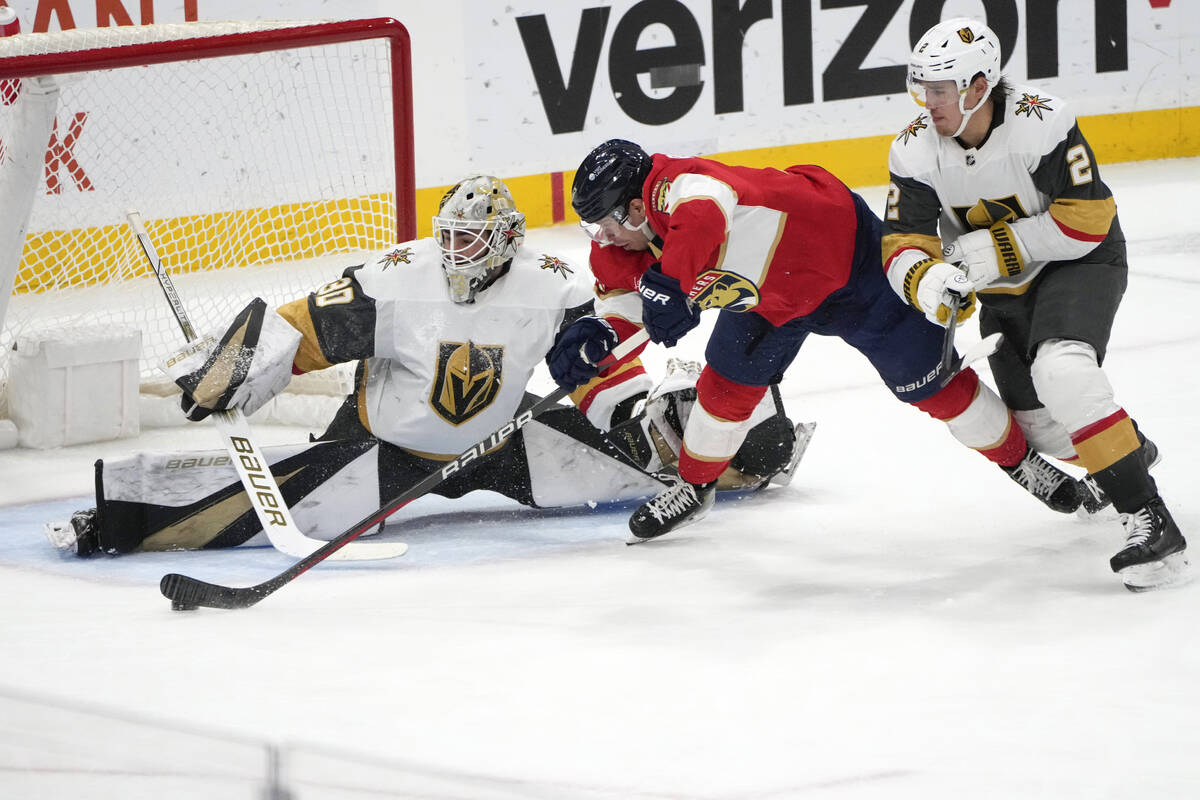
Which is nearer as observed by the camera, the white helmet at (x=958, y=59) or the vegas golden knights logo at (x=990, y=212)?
the white helmet at (x=958, y=59)

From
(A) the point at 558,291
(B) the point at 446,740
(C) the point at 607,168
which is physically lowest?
(B) the point at 446,740

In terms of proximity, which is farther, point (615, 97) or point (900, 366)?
point (615, 97)

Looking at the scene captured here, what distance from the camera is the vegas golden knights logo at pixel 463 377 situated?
120 inches

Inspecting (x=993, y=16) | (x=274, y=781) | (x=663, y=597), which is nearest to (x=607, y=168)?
(x=663, y=597)

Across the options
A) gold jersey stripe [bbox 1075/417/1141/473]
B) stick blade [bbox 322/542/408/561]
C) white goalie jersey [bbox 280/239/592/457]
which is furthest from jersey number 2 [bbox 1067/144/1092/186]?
stick blade [bbox 322/542/408/561]

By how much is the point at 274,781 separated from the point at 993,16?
6188 mm

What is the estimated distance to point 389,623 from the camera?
246 cm

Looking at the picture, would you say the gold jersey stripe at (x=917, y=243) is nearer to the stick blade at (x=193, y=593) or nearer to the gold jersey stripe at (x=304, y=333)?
the gold jersey stripe at (x=304, y=333)

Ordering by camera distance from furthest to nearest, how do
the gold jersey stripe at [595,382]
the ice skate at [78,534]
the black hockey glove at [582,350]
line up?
the gold jersey stripe at [595,382]
the ice skate at [78,534]
the black hockey glove at [582,350]

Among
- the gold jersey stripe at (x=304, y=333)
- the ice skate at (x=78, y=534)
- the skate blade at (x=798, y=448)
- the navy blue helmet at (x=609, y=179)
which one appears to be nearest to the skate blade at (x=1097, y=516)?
the skate blade at (x=798, y=448)

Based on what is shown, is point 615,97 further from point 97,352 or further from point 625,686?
point 625,686

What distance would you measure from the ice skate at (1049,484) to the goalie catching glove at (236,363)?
1495 mm

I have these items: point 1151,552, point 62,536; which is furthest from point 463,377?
point 1151,552

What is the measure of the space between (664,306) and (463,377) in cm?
53
